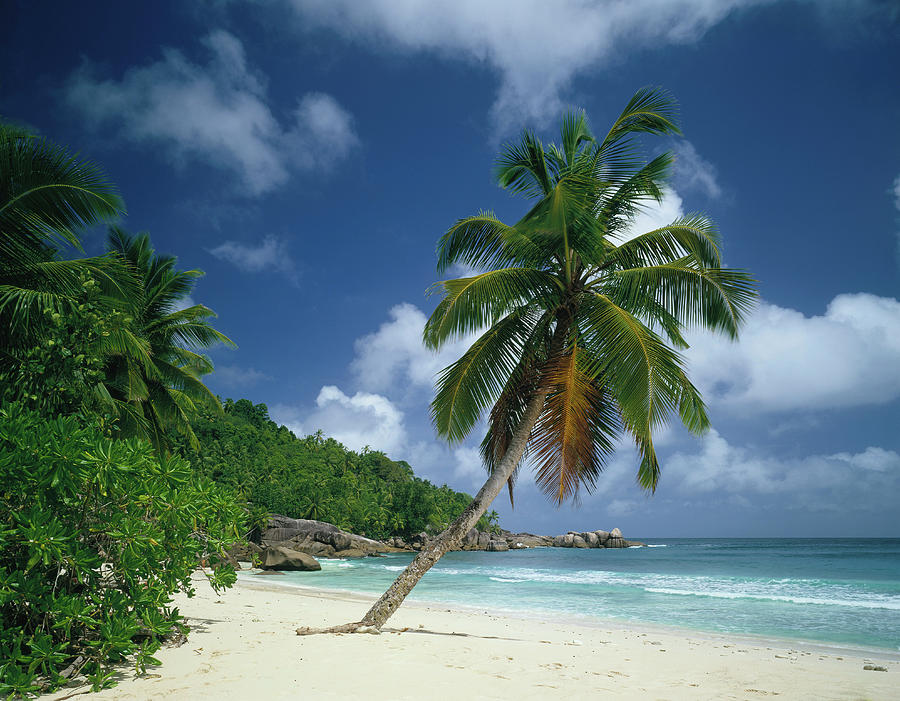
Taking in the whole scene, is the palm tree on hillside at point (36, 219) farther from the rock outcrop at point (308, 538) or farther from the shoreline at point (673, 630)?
the rock outcrop at point (308, 538)

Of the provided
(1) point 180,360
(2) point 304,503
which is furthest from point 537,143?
(2) point 304,503

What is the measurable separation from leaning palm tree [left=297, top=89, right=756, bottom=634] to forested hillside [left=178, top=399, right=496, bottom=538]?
38.5m

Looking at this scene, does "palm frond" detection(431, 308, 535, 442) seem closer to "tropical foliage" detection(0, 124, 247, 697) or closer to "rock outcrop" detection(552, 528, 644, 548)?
"tropical foliage" detection(0, 124, 247, 697)

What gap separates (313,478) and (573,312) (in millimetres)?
55413

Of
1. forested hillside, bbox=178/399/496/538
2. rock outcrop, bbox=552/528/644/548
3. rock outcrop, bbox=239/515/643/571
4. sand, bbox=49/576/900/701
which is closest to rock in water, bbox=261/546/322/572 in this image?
rock outcrop, bbox=239/515/643/571

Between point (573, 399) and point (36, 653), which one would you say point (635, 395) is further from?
point (36, 653)

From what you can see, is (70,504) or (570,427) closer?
(70,504)

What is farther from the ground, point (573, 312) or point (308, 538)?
point (573, 312)

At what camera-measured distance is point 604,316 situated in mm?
7582

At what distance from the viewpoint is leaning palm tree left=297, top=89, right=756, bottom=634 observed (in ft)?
25.0

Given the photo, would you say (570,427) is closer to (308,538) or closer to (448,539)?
(448,539)

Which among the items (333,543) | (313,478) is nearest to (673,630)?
Answer: (333,543)

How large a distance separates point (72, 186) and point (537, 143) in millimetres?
7173

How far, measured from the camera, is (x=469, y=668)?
5.00 m
